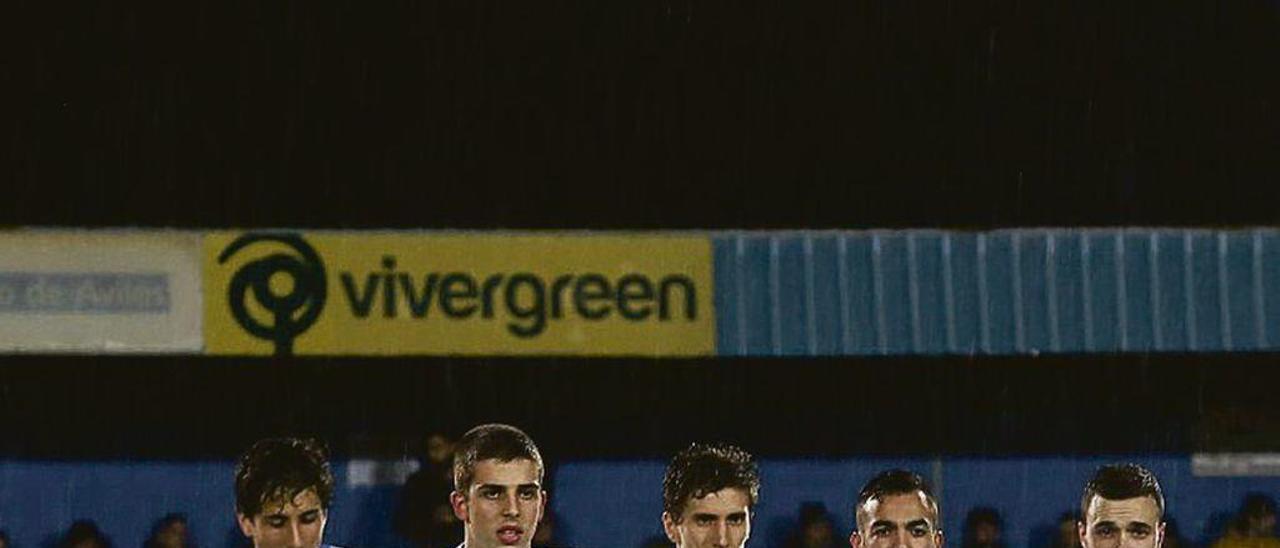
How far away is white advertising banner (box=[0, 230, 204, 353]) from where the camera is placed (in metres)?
14.0

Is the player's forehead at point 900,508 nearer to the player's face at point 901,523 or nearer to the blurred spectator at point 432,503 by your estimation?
the player's face at point 901,523

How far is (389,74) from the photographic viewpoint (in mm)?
15836

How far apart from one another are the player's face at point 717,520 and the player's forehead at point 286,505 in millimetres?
1283

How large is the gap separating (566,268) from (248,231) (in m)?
1.64

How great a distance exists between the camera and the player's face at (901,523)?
28.9 ft

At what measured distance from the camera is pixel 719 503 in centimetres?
878

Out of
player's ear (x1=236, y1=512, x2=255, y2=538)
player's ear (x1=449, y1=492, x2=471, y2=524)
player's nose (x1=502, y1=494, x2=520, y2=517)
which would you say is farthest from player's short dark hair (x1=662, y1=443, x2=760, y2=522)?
player's ear (x1=236, y1=512, x2=255, y2=538)

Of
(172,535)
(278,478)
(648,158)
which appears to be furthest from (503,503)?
(648,158)

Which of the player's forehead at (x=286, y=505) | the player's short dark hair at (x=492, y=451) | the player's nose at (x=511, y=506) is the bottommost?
the player's forehead at (x=286, y=505)

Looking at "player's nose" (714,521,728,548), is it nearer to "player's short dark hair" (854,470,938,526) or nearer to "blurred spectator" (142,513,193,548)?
"player's short dark hair" (854,470,938,526)

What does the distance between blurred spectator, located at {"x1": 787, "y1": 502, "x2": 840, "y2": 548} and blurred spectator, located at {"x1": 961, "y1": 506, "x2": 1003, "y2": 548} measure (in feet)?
2.39

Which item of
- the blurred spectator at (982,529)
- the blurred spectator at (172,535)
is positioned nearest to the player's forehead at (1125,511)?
the blurred spectator at (982,529)

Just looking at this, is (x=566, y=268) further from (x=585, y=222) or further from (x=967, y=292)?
(x=967, y=292)

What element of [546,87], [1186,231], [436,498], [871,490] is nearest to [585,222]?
[546,87]
